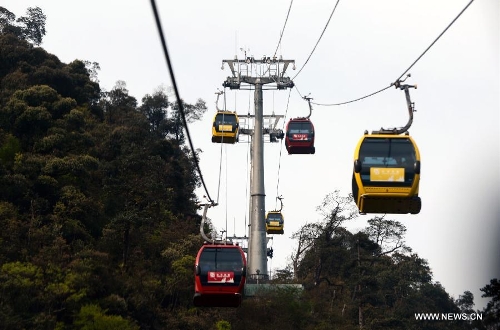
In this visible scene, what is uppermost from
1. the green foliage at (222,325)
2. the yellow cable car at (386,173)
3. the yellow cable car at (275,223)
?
the yellow cable car at (275,223)

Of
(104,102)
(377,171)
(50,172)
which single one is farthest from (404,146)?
(104,102)

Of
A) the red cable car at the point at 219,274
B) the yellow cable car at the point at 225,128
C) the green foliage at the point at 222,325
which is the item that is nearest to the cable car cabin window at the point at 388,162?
the red cable car at the point at 219,274

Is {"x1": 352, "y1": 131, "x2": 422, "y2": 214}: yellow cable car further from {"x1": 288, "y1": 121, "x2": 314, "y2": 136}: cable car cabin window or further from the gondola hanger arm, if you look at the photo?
{"x1": 288, "y1": 121, "x2": 314, "y2": 136}: cable car cabin window

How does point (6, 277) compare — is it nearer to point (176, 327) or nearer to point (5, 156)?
point (176, 327)

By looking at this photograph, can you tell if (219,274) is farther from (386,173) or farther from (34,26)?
(34,26)

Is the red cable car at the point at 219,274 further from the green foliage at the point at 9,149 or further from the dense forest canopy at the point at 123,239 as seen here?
the green foliage at the point at 9,149

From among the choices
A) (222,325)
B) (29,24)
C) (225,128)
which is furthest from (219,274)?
(29,24)
